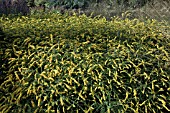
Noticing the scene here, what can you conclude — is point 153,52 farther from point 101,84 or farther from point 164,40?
point 101,84

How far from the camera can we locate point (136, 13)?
6.39m

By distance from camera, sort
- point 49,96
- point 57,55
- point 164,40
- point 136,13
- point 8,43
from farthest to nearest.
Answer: point 136,13
point 164,40
point 8,43
point 57,55
point 49,96

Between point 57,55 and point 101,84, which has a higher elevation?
point 57,55

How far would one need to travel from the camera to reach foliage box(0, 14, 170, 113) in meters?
3.33

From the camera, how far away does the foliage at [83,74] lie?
333 centimetres

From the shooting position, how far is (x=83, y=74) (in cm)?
342

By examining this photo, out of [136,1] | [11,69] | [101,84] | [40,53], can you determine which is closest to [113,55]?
[101,84]

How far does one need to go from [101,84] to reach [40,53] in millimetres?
A: 715

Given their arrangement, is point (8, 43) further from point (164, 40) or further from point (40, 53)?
point (164, 40)

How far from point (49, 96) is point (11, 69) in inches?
21.4

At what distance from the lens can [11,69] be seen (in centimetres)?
357

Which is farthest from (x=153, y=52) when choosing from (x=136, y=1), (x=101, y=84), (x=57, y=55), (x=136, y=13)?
(x=136, y=1)

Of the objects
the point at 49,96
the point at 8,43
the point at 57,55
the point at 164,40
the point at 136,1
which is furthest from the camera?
the point at 136,1

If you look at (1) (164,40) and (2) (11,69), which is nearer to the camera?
(2) (11,69)
